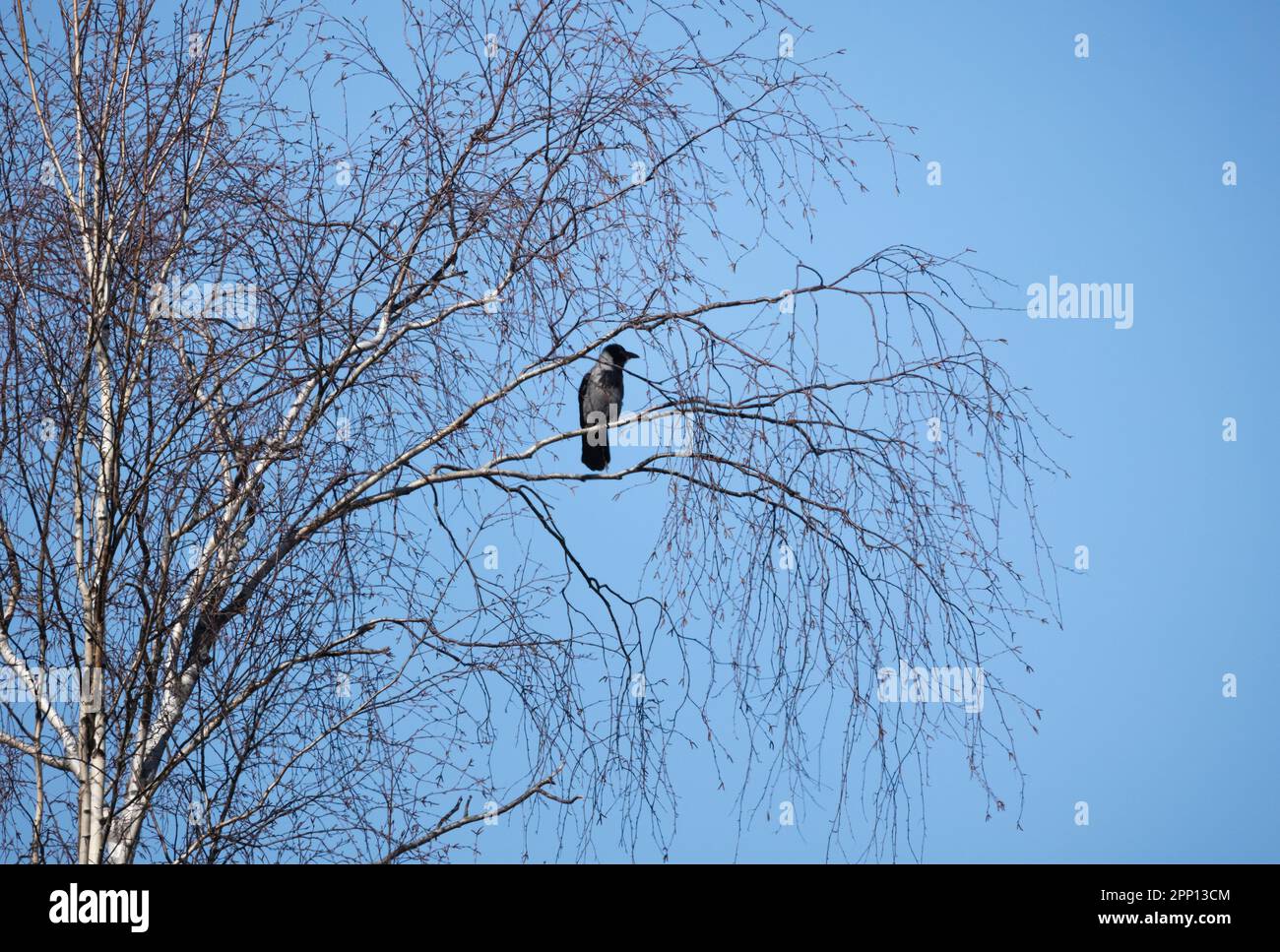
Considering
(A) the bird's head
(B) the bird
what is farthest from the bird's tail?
(A) the bird's head

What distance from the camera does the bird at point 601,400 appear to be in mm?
5105

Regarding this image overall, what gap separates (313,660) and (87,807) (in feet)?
1.90

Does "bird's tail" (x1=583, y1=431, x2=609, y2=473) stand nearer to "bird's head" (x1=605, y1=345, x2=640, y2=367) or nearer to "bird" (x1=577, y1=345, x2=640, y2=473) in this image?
"bird" (x1=577, y1=345, x2=640, y2=473)

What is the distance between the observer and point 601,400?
522 cm

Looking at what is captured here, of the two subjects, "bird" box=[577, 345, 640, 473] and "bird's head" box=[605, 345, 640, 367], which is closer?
"bird" box=[577, 345, 640, 473]

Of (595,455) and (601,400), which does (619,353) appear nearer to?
(601,400)

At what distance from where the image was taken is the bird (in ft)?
16.8

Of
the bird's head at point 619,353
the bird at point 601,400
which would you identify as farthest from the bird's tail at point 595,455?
the bird's head at point 619,353

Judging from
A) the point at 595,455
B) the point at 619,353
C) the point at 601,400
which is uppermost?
the point at 619,353
